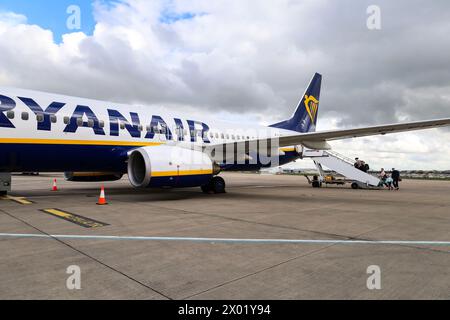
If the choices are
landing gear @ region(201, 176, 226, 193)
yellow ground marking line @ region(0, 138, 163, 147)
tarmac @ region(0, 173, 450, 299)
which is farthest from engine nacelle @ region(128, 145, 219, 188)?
tarmac @ region(0, 173, 450, 299)

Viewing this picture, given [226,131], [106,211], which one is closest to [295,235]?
[106,211]

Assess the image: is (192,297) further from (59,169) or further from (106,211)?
(59,169)

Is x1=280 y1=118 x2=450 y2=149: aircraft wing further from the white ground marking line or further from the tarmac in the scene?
the white ground marking line

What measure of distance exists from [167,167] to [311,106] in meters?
14.4

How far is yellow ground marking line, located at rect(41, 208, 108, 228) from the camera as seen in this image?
570 cm

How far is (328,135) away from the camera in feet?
34.7

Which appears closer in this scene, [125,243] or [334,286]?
[334,286]

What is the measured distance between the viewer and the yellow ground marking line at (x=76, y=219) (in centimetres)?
570

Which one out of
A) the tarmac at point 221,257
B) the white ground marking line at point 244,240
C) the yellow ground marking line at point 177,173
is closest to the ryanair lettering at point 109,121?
the yellow ground marking line at point 177,173

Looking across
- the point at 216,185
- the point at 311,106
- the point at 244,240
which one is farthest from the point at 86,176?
the point at 311,106

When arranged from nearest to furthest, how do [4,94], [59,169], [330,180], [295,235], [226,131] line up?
[295,235] < [4,94] < [59,169] < [226,131] < [330,180]

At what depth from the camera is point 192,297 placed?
2580mm

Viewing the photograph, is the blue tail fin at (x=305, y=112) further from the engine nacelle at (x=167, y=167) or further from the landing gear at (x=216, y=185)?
the engine nacelle at (x=167, y=167)

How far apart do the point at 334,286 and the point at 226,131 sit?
1300 centimetres
